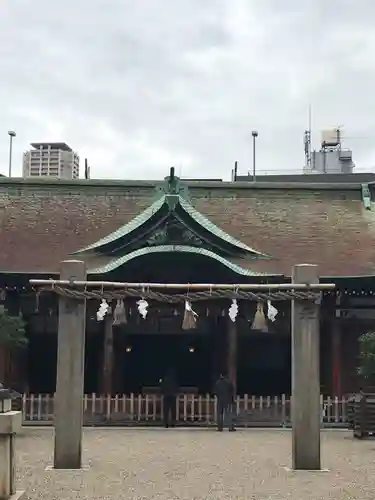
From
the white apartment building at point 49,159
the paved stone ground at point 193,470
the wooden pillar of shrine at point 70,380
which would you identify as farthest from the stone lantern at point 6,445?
the white apartment building at point 49,159

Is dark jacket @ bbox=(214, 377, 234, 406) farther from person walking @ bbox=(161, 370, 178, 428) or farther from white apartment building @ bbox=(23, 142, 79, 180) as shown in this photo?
white apartment building @ bbox=(23, 142, 79, 180)

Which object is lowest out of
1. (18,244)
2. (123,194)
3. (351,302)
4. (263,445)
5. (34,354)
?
(263,445)

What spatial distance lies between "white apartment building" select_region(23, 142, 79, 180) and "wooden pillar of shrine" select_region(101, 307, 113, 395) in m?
61.6

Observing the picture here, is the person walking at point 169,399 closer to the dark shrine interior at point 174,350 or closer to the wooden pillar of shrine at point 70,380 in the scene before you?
the dark shrine interior at point 174,350

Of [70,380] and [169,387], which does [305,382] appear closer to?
[70,380]

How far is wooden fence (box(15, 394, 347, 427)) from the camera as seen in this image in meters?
22.8

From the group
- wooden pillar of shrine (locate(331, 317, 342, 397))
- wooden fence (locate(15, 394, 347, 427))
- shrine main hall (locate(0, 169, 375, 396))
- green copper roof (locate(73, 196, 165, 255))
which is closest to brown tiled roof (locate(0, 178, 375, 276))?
shrine main hall (locate(0, 169, 375, 396))

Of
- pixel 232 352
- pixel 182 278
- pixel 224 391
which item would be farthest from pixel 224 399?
pixel 182 278

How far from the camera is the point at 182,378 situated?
26.6 meters

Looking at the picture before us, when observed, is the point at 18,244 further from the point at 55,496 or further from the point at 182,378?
the point at 55,496

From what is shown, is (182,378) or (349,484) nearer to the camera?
(349,484)

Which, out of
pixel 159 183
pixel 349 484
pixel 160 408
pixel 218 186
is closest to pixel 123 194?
pixel 159 183

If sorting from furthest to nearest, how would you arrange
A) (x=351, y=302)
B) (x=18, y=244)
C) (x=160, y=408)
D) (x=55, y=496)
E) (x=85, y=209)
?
(x=85, y=209) < (x=18, y=244) < (x=351, y=302) < (x=160, y=408) < (x=55, y=496)

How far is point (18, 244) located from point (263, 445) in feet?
41.7
